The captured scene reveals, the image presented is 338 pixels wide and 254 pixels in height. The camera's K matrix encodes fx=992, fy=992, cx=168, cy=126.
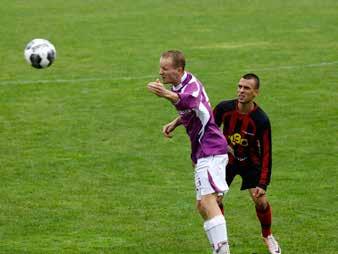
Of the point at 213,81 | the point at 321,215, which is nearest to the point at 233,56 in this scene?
the point at 213,81

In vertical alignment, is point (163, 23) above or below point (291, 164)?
above

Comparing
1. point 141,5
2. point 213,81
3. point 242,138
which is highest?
point 141,5

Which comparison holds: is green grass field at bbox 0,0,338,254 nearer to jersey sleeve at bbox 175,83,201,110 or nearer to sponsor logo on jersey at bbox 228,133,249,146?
sponsor logo on jersey at bbox 228,133,249,146

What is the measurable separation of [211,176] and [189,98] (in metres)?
0.91

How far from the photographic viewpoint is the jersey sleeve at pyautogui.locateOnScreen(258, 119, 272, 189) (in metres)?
11.2

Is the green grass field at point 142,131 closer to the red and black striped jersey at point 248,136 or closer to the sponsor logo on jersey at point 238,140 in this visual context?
the red and black striped jersey at point 248,136

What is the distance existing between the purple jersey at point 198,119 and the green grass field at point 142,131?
1.48m

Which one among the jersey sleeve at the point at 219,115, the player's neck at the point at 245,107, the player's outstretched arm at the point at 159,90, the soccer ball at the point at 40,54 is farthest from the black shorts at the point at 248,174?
the soccer ball at the point at 40,54

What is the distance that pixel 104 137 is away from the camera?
18.2 m

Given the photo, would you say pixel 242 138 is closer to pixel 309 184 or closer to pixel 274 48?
pixel 309 184

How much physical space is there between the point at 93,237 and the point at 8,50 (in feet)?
53.6

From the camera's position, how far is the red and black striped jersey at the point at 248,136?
11328 millimetres

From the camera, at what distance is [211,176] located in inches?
423

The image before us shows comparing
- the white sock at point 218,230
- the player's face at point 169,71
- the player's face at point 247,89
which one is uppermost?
the player's face at point 169,71
